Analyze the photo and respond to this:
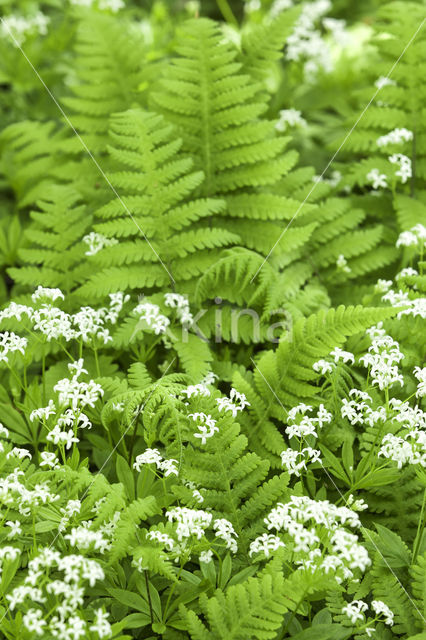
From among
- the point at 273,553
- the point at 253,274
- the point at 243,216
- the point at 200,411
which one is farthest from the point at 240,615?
the point at 243,216

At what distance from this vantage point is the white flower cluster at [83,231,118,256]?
339 cm

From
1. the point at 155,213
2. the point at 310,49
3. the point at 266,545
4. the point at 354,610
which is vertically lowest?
the point at 354,610

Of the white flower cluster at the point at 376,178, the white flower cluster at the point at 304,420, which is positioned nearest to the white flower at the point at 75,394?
the white flower cluster at the point at 304,420

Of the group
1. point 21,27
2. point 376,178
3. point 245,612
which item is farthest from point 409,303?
point 21,27

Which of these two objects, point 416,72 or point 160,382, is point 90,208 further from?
point 416,72

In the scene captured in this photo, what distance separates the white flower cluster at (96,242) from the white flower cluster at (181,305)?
439 mm

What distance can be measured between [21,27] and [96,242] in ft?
8.05

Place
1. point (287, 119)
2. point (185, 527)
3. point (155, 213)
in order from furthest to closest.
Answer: point (287, 119), point (155, 213), point (185, 527)

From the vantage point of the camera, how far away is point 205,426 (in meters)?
2.70

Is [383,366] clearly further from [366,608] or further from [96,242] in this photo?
[96,242]

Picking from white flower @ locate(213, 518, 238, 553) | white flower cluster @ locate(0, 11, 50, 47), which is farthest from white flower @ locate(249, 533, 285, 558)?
white flower cluster @ locate(0, 11, 50, 47)

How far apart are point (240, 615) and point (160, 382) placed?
0.95 m

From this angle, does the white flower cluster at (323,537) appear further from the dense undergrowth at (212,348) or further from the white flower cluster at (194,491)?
the white flower cluster at (194,491)

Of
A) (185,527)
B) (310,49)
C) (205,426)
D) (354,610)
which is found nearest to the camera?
(185,527)
